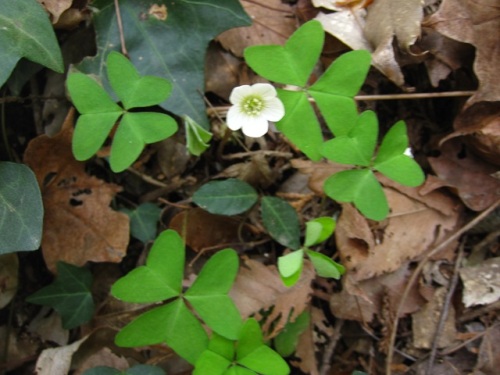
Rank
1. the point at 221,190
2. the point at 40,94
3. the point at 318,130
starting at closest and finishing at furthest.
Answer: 1. the point at 318,130
2. the point at 221,190
3. the point at 40,94

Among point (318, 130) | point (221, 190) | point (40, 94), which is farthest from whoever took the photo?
point (40, 94)

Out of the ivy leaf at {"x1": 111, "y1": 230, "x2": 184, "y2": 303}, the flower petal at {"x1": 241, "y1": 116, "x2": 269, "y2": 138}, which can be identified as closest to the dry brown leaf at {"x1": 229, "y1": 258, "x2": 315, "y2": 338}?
the ivy leaf at {"x1": 111, "y1": 230, "x2": 184, "y2": 303}

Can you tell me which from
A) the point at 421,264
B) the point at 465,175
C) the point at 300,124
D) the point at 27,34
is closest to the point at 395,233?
the point at 421,264

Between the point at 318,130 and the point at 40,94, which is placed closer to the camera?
the point at 318,130

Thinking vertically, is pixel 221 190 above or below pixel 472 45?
below

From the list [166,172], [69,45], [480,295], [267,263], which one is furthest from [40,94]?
[480,295]

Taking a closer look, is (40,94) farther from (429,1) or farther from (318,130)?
(429,1)
